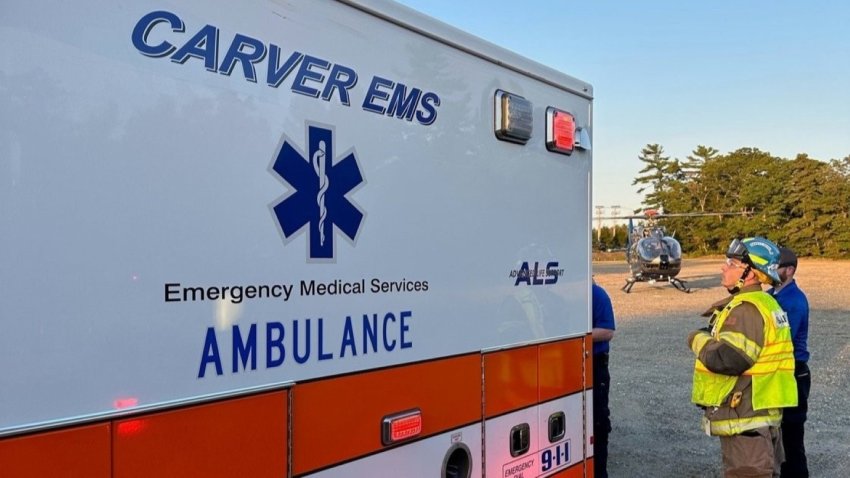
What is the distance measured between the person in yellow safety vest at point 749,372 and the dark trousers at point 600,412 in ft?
3.21

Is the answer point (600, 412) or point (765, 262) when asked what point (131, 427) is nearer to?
point (765, 262)

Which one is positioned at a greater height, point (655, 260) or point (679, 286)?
point (655, 260)

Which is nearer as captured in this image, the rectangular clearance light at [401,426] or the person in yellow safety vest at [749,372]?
the rectangular clearance light at [401,426]

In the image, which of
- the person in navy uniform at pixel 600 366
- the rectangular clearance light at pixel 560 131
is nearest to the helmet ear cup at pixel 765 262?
the person in navy uniform at pixel 600 366

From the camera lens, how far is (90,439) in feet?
5.25

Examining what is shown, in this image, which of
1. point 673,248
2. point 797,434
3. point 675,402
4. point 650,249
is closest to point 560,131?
point 797,434

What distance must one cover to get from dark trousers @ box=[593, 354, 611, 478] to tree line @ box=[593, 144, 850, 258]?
53386mm

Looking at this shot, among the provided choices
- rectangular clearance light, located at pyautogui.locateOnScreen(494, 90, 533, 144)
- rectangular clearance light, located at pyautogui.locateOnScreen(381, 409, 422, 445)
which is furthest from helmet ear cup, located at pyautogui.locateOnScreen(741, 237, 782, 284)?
rectangular clearance light, located at pyautogui.locateOnScreen(381, 409, 422, 445)

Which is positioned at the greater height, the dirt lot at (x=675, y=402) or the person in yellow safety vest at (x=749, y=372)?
the person in yellow safety vest at (x=749, y=372)

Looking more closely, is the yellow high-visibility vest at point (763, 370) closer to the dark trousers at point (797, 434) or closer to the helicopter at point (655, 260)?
the dark trousers at point (797, 434)

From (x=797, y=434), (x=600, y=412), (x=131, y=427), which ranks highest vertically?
(x=131, y=427)

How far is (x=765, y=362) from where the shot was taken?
3.87 metres

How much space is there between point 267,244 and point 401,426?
84cm

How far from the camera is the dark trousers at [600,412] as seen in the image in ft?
16.2
